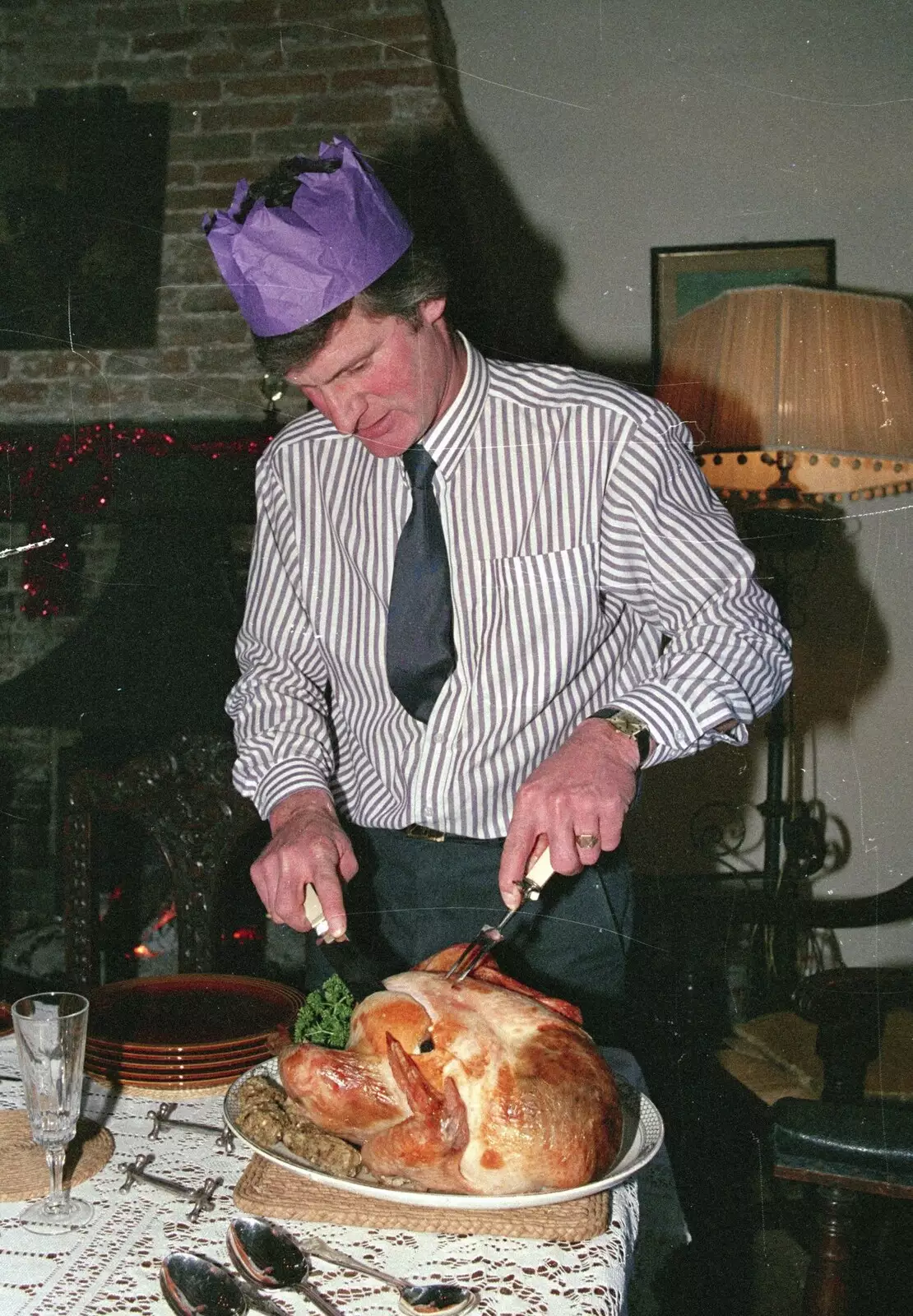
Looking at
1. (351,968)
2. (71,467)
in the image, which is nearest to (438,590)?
(351,968)

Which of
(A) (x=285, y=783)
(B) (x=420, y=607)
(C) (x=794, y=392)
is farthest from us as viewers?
(C) (x=794, y=392)

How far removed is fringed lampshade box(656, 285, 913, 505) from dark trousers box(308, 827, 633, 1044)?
87 cm

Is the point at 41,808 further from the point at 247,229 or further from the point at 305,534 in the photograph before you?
the point at 247,229

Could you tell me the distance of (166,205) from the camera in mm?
3002

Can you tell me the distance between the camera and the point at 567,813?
3.81ft

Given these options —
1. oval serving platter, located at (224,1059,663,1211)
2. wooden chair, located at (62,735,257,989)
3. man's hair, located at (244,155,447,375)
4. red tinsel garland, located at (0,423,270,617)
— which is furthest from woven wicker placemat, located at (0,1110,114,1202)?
red tinsel garland, located at (0,423,270,617)

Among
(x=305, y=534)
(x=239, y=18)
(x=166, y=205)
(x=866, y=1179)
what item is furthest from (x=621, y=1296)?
(x=239, y=18)

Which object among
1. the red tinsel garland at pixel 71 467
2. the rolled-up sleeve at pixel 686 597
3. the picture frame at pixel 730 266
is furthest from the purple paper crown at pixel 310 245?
the red tinsel garland at pixel 71 467

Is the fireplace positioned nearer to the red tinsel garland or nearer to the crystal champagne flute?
the red tinsel garland

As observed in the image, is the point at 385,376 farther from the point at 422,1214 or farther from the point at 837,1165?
the point at 837,1165

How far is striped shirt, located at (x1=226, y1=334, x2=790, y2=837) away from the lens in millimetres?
1545

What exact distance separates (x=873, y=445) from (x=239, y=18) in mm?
2008

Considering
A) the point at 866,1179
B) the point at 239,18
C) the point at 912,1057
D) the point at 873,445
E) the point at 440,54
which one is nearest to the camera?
the point at 866,1179

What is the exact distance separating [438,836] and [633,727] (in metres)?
0.41
